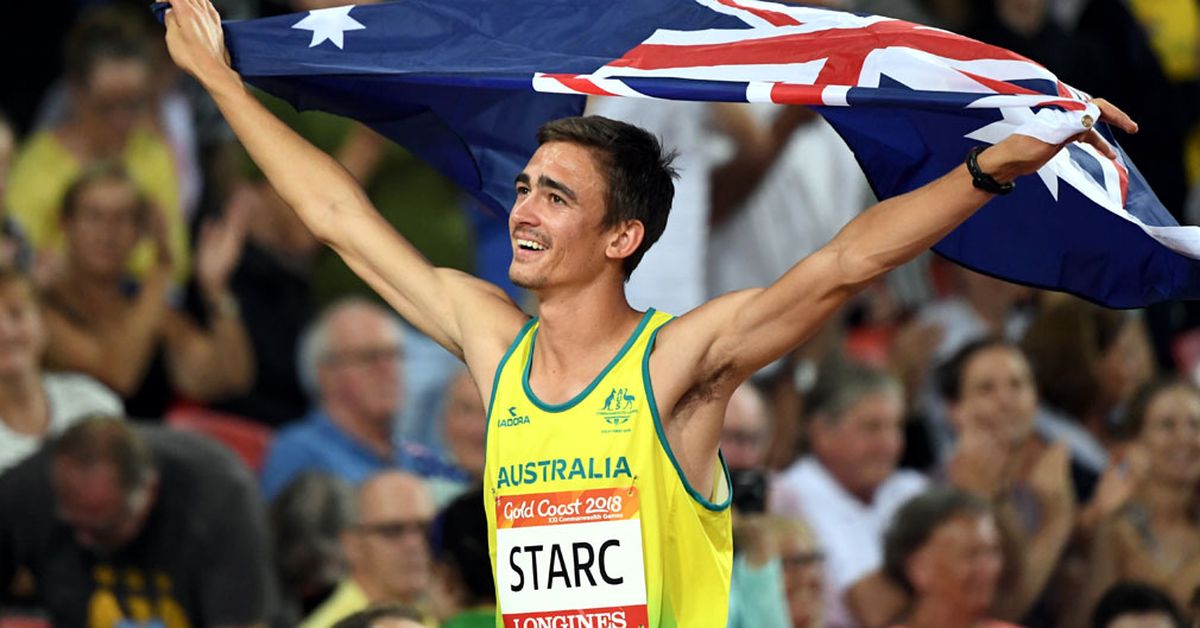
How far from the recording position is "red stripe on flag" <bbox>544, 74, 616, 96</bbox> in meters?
5.35

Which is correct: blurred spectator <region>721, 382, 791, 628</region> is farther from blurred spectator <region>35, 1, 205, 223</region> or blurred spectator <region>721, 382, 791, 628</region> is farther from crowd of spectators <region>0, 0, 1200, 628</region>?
blurred spectator <region>35, 1, 205, 223</region>

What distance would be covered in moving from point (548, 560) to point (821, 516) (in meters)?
3.70

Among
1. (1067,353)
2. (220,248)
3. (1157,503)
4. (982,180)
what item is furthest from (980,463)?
(982,180)

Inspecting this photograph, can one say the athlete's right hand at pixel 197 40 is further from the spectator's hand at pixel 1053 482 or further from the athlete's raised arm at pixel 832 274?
the spectator's hand at pixel 1053 482

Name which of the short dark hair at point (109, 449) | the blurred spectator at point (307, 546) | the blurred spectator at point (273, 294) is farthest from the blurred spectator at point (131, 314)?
the blurred spectator at point (307, 546)

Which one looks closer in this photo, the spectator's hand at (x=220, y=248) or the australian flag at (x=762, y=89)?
the australian flag at (x=762, y=89)

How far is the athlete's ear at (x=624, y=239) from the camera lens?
5.34 metres

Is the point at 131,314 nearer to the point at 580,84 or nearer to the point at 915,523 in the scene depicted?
the point at 915,523

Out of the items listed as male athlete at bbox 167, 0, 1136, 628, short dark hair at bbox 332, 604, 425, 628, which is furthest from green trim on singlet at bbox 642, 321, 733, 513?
short dark hair at bbox 332, 604, 425, 628

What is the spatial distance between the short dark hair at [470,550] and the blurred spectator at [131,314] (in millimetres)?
2703

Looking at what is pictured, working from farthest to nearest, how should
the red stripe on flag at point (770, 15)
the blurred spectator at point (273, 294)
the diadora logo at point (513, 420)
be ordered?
1. the blurred spectator at point (273, 294)
2. the red stripe on flag at point (770, 15)
3. the diadora logo at point (513, 420)

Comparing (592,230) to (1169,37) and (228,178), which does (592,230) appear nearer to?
(228,178)

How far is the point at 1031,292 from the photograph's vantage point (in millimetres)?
10734

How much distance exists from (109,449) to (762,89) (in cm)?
359
